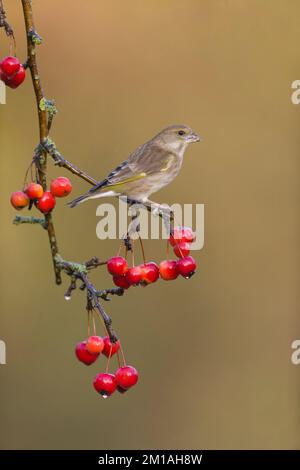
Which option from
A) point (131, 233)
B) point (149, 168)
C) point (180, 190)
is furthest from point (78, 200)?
point (180, 190)

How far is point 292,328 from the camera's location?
566 cm

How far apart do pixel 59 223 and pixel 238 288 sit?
1462 millimetres

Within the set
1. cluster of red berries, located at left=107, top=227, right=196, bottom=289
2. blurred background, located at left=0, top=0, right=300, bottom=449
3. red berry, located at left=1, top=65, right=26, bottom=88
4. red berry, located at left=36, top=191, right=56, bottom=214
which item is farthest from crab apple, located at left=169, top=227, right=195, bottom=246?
blurred background, located at left=0, top=0, right=300, bottom=449

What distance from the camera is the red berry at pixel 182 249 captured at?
215cm

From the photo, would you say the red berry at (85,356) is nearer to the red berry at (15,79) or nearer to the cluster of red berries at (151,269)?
the cluster of red berries at (151,269)

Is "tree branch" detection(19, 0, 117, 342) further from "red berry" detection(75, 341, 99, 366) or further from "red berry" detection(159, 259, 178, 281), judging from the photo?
"red berry" detection(159, 259, 178, 281)

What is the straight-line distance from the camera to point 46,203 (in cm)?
185

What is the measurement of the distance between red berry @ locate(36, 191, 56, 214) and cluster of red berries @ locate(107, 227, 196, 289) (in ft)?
0.97

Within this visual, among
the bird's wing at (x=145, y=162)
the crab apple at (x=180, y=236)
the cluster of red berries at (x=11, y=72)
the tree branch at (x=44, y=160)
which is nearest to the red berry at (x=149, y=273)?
the crab apple at (x=180, y=236)

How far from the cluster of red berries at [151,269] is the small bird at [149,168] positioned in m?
0.31

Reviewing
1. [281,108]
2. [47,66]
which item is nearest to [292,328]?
[281,108]

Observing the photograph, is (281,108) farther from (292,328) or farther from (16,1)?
(16,1)

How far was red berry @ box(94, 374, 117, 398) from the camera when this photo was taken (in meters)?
2.07

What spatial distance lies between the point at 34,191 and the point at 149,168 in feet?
2.94
